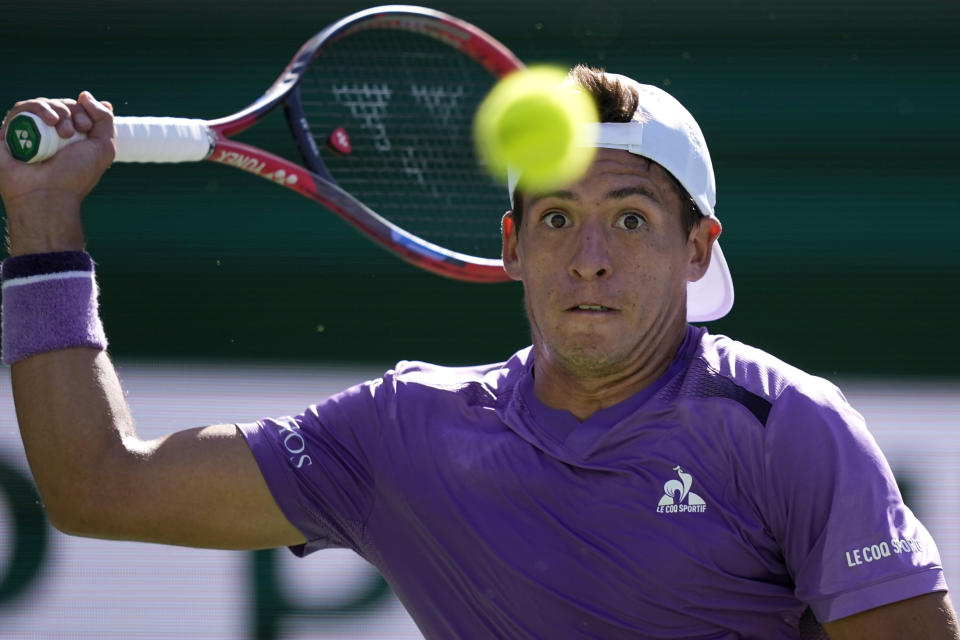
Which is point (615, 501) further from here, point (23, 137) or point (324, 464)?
point (23, 137)

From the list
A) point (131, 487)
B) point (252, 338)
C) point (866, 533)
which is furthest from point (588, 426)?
point (252, 338)

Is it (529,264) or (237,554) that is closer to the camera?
(529,264)

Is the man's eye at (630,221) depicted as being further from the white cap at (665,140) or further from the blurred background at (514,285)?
the blurred background at (514,285)

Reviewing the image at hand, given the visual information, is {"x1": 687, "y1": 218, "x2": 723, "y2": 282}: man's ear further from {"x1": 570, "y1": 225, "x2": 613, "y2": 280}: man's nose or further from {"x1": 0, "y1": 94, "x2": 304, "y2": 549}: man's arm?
{"x1": 0, "y1": 94, "x2": 304, "y2": 549}: man's arm

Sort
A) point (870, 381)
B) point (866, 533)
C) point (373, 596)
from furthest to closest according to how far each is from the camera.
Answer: point (870, 381)
point (373, 596)
point (866, 533)

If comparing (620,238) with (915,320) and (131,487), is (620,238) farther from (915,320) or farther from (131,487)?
(915,320)

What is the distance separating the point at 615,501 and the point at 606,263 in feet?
1.20

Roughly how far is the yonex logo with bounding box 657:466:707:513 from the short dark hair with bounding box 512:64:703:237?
42 cm

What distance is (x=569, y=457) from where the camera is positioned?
200cm

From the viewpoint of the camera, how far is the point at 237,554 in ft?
11.5

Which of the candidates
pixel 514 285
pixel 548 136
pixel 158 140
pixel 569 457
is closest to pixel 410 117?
pixel 514 285

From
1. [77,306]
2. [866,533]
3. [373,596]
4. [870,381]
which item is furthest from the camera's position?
[870,381]

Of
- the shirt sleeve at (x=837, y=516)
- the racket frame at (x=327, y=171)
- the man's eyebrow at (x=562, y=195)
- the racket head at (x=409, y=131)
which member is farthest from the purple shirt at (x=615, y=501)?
the racket head at (x=409, y=131)

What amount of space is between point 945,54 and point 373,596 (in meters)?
2.29
